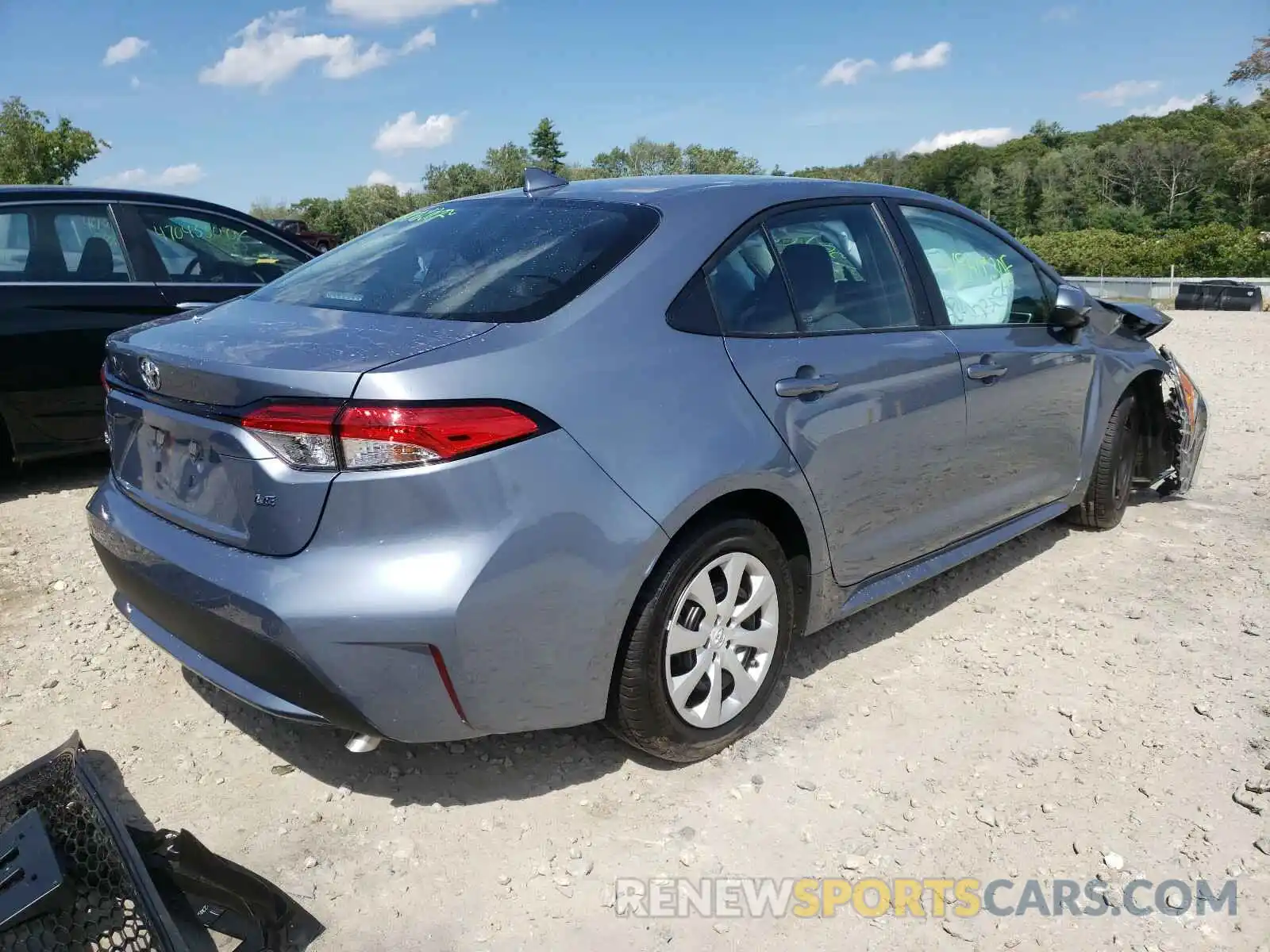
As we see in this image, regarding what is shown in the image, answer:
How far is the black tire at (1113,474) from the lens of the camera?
461 centimetres

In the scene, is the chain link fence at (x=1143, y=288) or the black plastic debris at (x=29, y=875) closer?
the black plastic debris at (x=29, y=875)

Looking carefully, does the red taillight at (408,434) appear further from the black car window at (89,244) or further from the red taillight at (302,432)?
the black car window at (89,244)

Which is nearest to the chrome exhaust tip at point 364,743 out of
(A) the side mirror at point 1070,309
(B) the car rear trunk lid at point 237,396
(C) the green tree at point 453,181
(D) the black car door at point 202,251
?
(B) the car rear trunk lid at point 237,396

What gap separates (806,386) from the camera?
2904 mm

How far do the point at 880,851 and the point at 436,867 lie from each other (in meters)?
1.12

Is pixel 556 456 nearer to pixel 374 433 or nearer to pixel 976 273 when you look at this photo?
pixel 374 433

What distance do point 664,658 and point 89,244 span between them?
4408 millimetres

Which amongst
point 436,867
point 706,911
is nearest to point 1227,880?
point 706,911

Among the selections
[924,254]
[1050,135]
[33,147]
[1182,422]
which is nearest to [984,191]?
[1050,135]

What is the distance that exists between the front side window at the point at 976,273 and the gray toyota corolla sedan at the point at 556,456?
0.14 feet

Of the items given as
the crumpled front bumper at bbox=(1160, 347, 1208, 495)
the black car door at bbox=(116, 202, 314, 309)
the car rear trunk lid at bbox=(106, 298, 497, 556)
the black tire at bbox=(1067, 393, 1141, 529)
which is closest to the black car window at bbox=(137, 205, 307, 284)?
the black car door at bbox=(116, 202, 314, 309)

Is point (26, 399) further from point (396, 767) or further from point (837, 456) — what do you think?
point (837, 456)

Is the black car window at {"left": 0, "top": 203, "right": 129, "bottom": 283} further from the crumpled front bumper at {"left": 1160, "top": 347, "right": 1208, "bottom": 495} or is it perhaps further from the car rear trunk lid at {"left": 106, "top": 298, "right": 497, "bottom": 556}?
the crumpled front bumper at {"left": 1160, "top": 347, "right": 1208, "bottom": 495}

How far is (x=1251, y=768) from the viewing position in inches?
112
